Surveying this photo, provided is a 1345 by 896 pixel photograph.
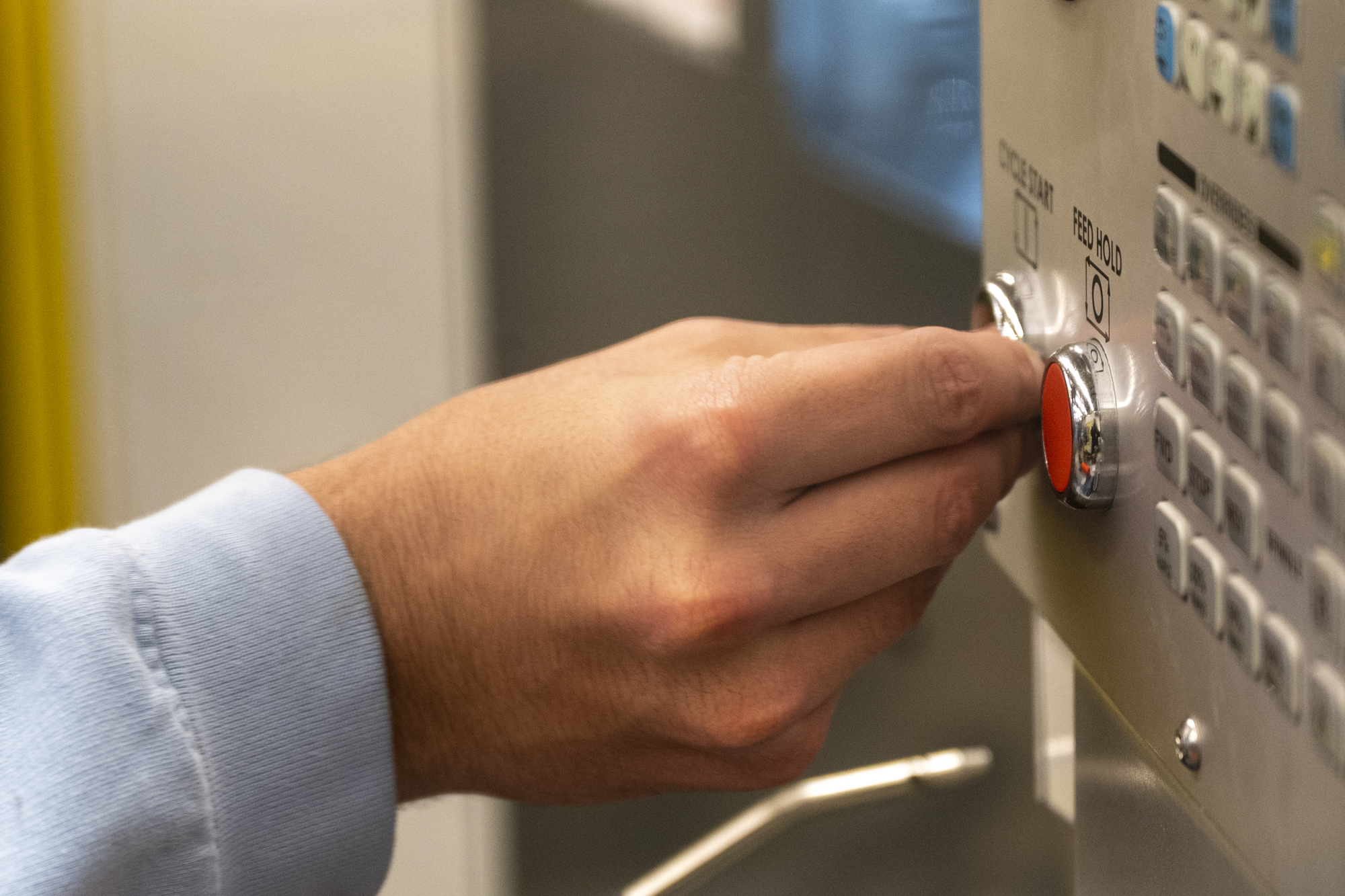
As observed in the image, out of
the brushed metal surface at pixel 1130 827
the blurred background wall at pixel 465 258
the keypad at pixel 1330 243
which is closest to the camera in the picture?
the keypad at pixel 1330 243

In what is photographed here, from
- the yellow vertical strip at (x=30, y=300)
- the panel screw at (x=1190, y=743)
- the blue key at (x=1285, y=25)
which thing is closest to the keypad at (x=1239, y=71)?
the blue key at (x=1285, y=25)

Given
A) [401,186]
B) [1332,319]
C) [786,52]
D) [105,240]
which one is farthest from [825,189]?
[1332,319]

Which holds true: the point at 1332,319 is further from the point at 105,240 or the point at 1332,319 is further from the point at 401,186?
the point at 105,240

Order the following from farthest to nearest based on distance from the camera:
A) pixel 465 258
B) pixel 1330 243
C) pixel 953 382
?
pixel 465 258 → pixel 953 382 → pixel 1330 243

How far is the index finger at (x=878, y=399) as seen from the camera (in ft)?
1.03

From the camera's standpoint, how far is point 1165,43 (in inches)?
9.5

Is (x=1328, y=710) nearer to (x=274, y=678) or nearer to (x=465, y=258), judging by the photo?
(x=274, y=678)

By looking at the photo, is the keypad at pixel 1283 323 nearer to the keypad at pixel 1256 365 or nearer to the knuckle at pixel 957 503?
the keypad at pixel 1256 365

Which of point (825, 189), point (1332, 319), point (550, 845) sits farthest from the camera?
point (550, 845)

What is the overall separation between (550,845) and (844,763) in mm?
214

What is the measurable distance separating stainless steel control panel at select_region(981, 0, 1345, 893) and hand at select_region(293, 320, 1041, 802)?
1.3 inches

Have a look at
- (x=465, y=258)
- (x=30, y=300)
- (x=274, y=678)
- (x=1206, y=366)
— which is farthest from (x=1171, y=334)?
(x=30, y=300)

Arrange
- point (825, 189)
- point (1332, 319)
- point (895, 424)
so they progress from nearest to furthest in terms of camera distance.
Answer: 1. point (1332, 319)
2. point (895, 424)
3. point (825, 189)

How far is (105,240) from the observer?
877 mm
